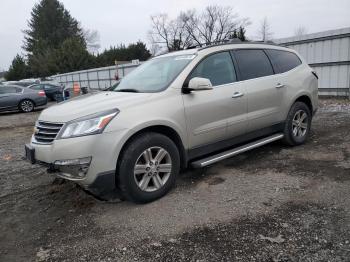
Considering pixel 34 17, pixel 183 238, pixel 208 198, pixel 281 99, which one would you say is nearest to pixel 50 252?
pixel 183 238

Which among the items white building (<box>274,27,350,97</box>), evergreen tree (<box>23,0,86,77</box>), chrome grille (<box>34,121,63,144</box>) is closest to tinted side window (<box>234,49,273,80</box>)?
chrome grille (<box>34,121,63,144</box>)

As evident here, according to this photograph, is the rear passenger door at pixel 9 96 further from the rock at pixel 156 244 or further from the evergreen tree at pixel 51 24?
the evergreen tree at pixel 51 24

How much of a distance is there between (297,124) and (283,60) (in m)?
1.11

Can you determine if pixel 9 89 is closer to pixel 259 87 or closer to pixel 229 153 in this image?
pixel 259 87

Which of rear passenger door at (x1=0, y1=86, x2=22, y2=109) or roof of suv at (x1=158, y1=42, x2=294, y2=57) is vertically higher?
roof of suv at (x1=158, y1=42, x2=294, y2=57)

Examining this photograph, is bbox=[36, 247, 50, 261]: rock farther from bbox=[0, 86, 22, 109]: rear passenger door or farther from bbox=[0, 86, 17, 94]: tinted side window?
bbox=[0, 86, 17, 94]: tinted side window

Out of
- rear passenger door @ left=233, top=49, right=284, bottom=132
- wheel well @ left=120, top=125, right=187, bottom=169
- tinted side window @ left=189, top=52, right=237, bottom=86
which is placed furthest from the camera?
rear passenger door @ left=233, top=49, right=284, bottom=132

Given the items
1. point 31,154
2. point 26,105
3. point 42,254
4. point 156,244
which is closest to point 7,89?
point 26,105

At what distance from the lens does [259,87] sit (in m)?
5.20

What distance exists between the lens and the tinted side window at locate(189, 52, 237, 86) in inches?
183

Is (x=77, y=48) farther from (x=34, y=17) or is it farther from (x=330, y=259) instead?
(x=330, y=259)

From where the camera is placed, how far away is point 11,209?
4.31m

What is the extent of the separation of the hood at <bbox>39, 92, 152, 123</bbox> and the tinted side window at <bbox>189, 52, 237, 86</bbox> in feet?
2.80

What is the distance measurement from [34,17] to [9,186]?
6907 cm
